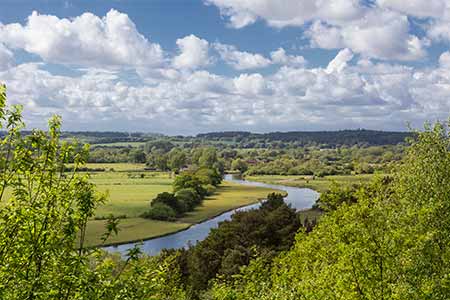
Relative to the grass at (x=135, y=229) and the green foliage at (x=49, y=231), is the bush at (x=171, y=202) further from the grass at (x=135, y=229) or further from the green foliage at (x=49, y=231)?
the green foliage at (x=49, y=231)

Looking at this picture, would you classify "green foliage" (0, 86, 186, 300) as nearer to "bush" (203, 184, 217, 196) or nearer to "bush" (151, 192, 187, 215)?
"bush" (151, 192, 187, 215)

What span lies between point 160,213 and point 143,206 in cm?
832

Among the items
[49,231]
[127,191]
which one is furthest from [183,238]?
[49,231]

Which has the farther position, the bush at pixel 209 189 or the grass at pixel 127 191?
the bush at pixel 209 189

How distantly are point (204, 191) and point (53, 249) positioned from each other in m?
112

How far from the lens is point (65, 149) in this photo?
10.6 metres

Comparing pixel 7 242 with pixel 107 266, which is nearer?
pixel 7 242

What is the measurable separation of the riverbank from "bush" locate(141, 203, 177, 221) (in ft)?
6.74

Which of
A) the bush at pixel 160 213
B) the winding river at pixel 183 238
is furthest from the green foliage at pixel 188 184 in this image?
the bush at pixel 160 213

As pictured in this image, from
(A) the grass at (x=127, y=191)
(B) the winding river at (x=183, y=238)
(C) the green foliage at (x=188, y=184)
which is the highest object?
(C) the green foliage at (x=188, y=184)

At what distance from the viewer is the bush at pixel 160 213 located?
287 ft

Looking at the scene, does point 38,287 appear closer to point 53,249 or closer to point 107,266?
point 53,249

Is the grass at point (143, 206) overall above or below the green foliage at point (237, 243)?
below

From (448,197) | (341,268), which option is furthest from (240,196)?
(341,268)
